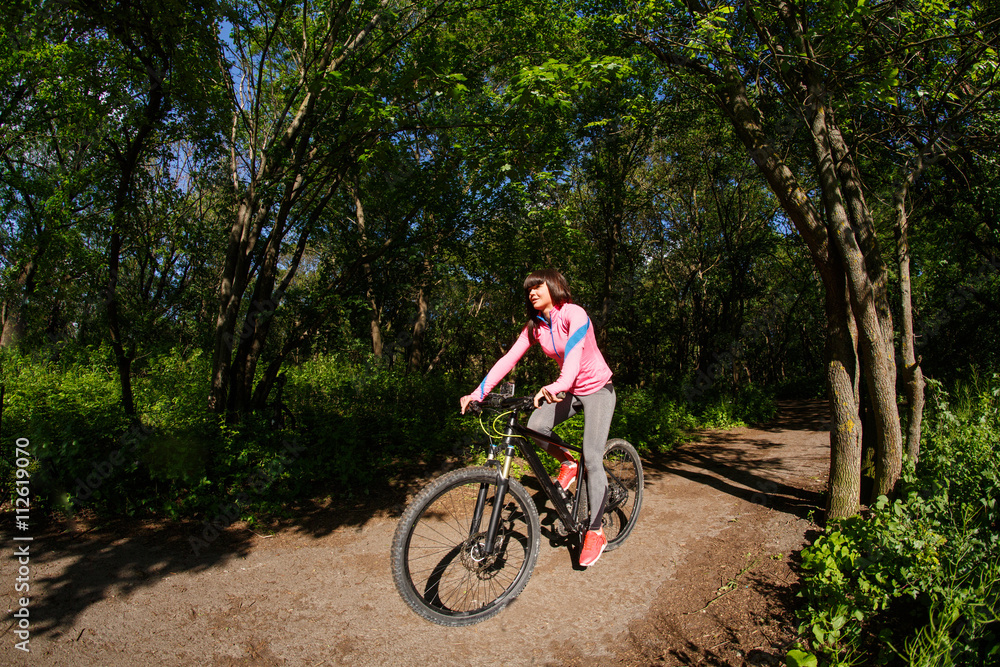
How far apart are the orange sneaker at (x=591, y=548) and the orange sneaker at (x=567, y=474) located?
33 centimetres

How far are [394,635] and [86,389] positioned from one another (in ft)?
17.7

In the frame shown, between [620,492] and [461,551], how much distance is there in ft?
4.82

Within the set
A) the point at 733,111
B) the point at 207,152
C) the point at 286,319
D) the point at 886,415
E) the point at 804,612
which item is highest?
the point at 207,152

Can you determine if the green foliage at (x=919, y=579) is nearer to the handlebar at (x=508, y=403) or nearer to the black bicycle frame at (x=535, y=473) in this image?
the black bicycle frame at (x=535, y=473)

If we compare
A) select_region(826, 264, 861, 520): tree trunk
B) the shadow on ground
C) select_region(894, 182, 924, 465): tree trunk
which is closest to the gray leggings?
the shadow on ground

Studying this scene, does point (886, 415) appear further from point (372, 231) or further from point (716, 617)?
point (372, 231)

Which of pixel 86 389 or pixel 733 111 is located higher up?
pixel 733 111

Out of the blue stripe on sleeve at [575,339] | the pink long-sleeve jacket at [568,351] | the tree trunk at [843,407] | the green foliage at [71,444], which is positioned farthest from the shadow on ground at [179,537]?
the blue stripe on sleeve at [575,339]

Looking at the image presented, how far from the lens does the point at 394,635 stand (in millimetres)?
2781

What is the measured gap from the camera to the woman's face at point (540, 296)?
10.5 ft

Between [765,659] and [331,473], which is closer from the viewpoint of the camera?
[765,659]

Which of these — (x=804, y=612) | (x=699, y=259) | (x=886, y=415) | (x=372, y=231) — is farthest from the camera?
(x=699, y=259)

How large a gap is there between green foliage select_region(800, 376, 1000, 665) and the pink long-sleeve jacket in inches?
66.0

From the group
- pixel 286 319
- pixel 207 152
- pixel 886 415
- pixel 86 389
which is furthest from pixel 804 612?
pixel 207 152
